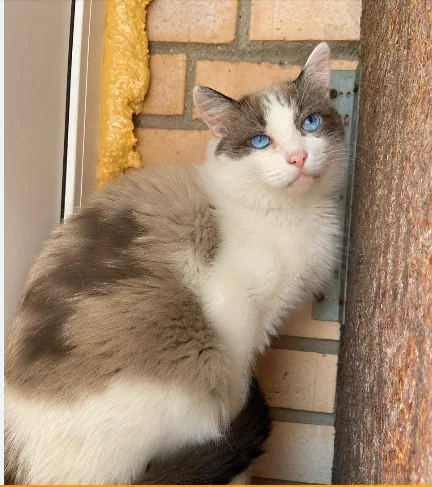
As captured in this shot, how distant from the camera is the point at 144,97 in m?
1.46

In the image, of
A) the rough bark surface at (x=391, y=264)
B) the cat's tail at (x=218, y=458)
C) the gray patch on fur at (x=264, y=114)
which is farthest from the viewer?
the gray patch on fur at (x=264, y=114)

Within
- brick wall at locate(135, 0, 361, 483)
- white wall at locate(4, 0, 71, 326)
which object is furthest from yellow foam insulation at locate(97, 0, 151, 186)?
white wall at locate(4, 0, 71, 326)

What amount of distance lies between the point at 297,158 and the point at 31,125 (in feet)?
1.71

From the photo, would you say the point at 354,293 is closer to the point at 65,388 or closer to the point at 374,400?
the point at 374,400

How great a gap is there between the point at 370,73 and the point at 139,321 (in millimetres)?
728

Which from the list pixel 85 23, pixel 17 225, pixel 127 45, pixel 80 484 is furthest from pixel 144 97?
pixel 80 484

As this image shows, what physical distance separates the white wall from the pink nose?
51cm

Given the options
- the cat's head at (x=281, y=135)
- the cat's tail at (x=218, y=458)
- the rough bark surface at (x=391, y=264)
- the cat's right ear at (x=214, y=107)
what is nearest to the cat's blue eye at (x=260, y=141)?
the cat's head at (x=281, y=135)

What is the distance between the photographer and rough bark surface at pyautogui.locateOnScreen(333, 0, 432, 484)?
68 centimetres

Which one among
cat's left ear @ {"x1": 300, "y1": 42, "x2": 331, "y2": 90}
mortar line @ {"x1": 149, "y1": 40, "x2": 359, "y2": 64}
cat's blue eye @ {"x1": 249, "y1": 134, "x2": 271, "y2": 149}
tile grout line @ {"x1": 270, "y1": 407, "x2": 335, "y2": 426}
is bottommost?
tile grout line @ {"x1": 270, "y1": 407, "x2": 335, "y2": 426}

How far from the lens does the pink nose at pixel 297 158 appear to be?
109cm

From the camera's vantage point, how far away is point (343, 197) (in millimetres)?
1387

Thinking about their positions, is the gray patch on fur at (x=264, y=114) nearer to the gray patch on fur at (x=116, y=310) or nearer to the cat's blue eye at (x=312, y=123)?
the cat's blue eye at (x=312, y=123)

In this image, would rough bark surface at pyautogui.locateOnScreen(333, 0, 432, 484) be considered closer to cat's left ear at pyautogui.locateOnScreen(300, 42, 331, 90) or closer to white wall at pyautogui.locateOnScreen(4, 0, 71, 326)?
cat's left ear at pyautogui.locateOnScreen(300, 42, 331, 90)
